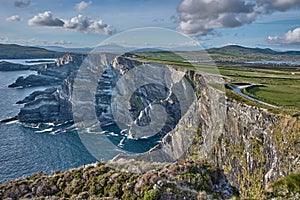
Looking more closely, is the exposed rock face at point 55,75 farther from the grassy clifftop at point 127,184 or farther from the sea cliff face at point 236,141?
the grassy clifftop at point 127,184

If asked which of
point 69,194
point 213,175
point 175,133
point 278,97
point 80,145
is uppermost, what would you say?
point 278,97

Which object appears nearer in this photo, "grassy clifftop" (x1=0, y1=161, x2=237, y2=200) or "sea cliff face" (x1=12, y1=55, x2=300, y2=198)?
"grassy clifftop" (x1=0, y1=161, x2=237, y2=200)

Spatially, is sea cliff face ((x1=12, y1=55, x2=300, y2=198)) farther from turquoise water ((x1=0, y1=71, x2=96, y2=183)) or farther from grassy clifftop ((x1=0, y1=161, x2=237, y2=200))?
turquoise water ((x1=0, y1=71, x2=96, y2=183))

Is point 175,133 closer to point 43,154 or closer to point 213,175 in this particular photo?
point 43,154

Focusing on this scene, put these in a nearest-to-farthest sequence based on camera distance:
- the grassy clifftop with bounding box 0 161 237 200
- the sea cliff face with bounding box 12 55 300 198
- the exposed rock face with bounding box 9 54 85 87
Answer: the grassy clifftop with bounding box 0 161 237 200 → the sea cliff face with bounding box 12 55 300 198 → the exposed rock face with bounding box 9 54 85 87

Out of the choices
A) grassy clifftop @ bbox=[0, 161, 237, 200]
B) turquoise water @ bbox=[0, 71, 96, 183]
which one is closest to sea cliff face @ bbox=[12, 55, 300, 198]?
grassy clifftop @ bbox=[0, 161, 237, 200]

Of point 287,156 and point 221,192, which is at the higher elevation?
point 287,156

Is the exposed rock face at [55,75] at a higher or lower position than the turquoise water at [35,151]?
higher

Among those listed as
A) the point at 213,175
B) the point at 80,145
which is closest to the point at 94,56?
the point at 80,145

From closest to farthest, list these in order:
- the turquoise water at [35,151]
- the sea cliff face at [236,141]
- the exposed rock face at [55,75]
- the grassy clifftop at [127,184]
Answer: the grassy clifftop at [127,184] → the sea cliff face at [236,141] → the turquoise water at [35,151] → the exposed rock face at [55,75]

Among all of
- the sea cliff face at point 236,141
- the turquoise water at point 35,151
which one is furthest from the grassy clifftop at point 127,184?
the turquoise water at point 35,151

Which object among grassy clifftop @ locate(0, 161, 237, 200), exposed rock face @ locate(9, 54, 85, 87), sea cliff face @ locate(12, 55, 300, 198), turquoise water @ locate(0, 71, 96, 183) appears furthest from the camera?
exposed rock face @ locate(9, 54, 85, 87)
